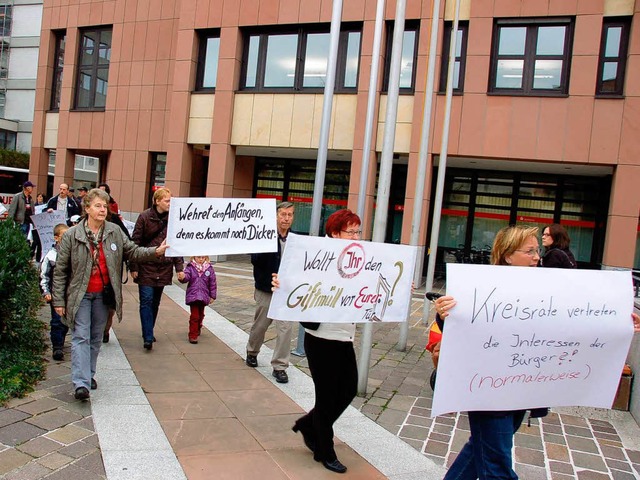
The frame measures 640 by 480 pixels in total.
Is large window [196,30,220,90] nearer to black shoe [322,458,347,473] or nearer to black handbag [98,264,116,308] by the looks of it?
black handbag [98,264,116,308]

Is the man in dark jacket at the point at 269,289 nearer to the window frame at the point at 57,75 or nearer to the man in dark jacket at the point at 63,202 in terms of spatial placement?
the man in dark jacket at the point at 63,202

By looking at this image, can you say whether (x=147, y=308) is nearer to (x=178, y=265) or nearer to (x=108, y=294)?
(x=178, y=265)

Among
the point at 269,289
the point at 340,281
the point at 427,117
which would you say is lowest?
the point at 269,289

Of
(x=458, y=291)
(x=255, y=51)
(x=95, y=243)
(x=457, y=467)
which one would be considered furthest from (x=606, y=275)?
(x=255, y=51)

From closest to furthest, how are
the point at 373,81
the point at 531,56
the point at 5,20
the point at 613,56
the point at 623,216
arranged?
the point at 373,81 < the point at 623,216 < the point at 613,56 < the point at 531,56 < the point at 5,20

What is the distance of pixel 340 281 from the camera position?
4.00 metres

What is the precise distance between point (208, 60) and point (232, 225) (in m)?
13.3

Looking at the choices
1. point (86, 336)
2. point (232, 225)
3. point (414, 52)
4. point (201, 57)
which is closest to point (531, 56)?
point (414, 52)

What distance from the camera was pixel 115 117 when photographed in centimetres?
1950

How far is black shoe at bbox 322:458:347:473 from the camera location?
381cm

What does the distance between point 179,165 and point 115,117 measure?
4136 millimetres

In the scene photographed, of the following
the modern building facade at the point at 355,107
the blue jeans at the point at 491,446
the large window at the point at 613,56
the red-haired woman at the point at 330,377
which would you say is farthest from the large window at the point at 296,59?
the blue jeans at the point at 491,446

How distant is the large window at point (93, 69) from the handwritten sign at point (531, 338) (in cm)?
1968

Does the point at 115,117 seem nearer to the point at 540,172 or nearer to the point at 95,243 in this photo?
the point at 540,172
